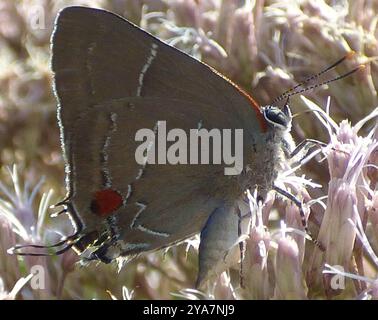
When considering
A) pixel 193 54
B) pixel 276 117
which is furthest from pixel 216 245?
pixel 193 54

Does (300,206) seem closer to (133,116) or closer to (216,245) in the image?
(216,245)

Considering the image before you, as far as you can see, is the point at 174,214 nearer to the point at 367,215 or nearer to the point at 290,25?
the point at 367,215

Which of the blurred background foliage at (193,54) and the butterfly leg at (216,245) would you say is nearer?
the butterfly leg at (216,245)

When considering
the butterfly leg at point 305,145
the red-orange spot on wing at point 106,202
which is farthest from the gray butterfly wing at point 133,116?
the butterfly leg at point 305,145

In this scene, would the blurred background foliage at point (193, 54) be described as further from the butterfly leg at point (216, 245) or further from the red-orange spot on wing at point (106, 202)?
the red-orange spot on wing at point (106, 202)

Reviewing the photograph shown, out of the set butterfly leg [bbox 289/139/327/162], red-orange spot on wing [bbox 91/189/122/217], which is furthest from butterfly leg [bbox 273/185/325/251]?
red-orange spot on wing [bbox 91/189/122/217]
